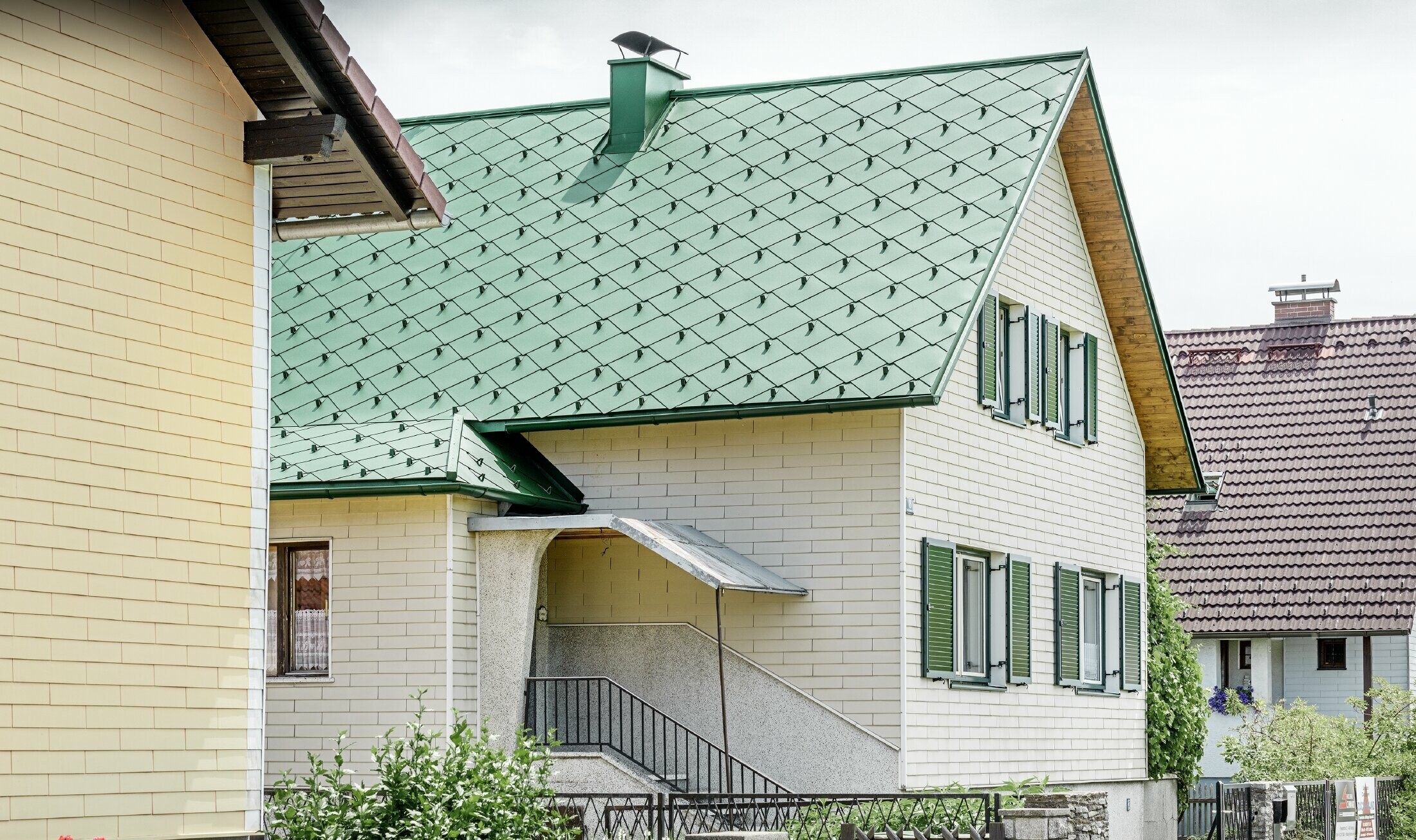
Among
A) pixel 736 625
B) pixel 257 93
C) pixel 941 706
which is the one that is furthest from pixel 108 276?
pixel 941 706

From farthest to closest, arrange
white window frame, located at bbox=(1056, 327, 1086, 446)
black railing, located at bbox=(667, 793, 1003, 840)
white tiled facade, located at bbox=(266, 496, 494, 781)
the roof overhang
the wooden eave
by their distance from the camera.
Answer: white window frame, located at bbox=(1056, 327, 1086, 446)
the wooden eave
white tiled facade, located at bbox=(266, 496, 494, 781)
black railing, located at bbox=(667, 793, 1003, 840)
the roof overhang

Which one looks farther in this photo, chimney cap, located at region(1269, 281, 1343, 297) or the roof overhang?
chimney cap, located at region(1269, 281, 1343, 297)

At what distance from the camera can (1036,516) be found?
76.8ft

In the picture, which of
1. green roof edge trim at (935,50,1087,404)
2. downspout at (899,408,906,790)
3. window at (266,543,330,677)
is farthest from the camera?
window at (266,543,330,677)

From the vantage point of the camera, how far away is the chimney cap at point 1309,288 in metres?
40.6

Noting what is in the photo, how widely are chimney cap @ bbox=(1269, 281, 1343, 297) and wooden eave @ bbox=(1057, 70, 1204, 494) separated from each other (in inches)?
557

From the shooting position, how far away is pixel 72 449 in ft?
40.0

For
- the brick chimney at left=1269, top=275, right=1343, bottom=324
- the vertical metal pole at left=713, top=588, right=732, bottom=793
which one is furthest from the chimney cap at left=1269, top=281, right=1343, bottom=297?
the vertical metal pole at left=713, top=588, right=732, bottom=793

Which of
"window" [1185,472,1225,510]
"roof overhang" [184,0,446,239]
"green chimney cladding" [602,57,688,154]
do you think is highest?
"green chimney cladding" [602,57,688,154]

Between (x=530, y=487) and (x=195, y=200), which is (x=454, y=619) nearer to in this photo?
(x=530, y=487)

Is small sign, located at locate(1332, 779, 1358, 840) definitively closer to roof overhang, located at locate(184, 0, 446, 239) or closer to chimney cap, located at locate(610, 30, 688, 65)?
chimney cap, located at locate(610, 30, 688, 65)

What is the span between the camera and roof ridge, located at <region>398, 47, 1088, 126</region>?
23266 millimetres

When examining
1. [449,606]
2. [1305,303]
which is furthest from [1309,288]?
[449,606]

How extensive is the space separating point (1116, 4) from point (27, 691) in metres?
7.63
